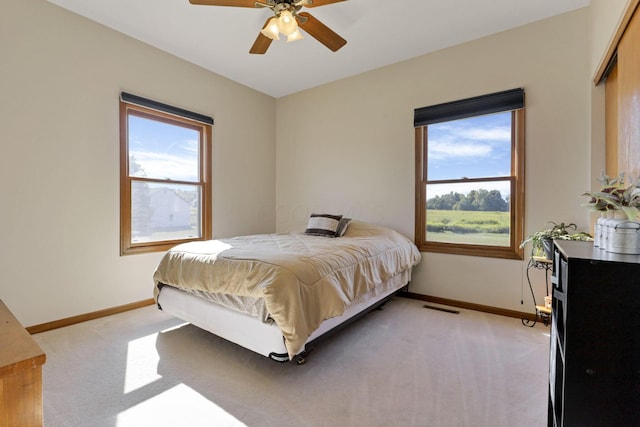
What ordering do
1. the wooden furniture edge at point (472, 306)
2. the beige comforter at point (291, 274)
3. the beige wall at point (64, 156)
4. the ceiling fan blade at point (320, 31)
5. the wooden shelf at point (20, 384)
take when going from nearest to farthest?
1. the wooden shelf at point (20, 384)
2. the beige comforter at point (291, 274)
3. the ceiling fan blade at point (320, 31)
4. the beige wall at point (64, 156)
5. the wooden furniture edge at point (472, 306)

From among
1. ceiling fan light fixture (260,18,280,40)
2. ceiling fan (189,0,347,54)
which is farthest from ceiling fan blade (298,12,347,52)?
ceiling fan light fixture (260,18,280,40)

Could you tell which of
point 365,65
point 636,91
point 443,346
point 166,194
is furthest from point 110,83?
point 636,91

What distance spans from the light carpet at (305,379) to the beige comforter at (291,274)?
0.36 metres

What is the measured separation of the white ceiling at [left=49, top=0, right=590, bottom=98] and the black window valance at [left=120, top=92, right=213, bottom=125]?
25.2 inches

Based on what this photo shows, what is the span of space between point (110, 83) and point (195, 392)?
3006mm

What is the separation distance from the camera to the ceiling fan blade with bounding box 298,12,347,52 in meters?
2.22

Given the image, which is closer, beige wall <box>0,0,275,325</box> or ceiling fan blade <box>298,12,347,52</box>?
ceiling fan blade <box>298,12,347,52</box>

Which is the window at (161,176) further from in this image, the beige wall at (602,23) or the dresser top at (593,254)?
the beige wall at (602,23)

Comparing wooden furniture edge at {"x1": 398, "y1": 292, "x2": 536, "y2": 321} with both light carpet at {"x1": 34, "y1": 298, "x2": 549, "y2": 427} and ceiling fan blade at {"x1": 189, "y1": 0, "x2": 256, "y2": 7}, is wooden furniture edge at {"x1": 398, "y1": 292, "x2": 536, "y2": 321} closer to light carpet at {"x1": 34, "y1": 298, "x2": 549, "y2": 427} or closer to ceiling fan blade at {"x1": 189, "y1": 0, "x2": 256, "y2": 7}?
light carpet at {"x1": 34, "y1": 298, "x2": 549, "y2": 427}

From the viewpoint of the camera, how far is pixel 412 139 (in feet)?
11.6

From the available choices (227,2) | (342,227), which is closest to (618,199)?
(227,2)

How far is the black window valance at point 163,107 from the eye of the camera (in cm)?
303

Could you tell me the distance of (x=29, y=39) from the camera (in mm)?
2469

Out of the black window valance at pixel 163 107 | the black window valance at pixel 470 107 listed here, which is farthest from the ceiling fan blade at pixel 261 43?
the black window valance at pixel 470 107
